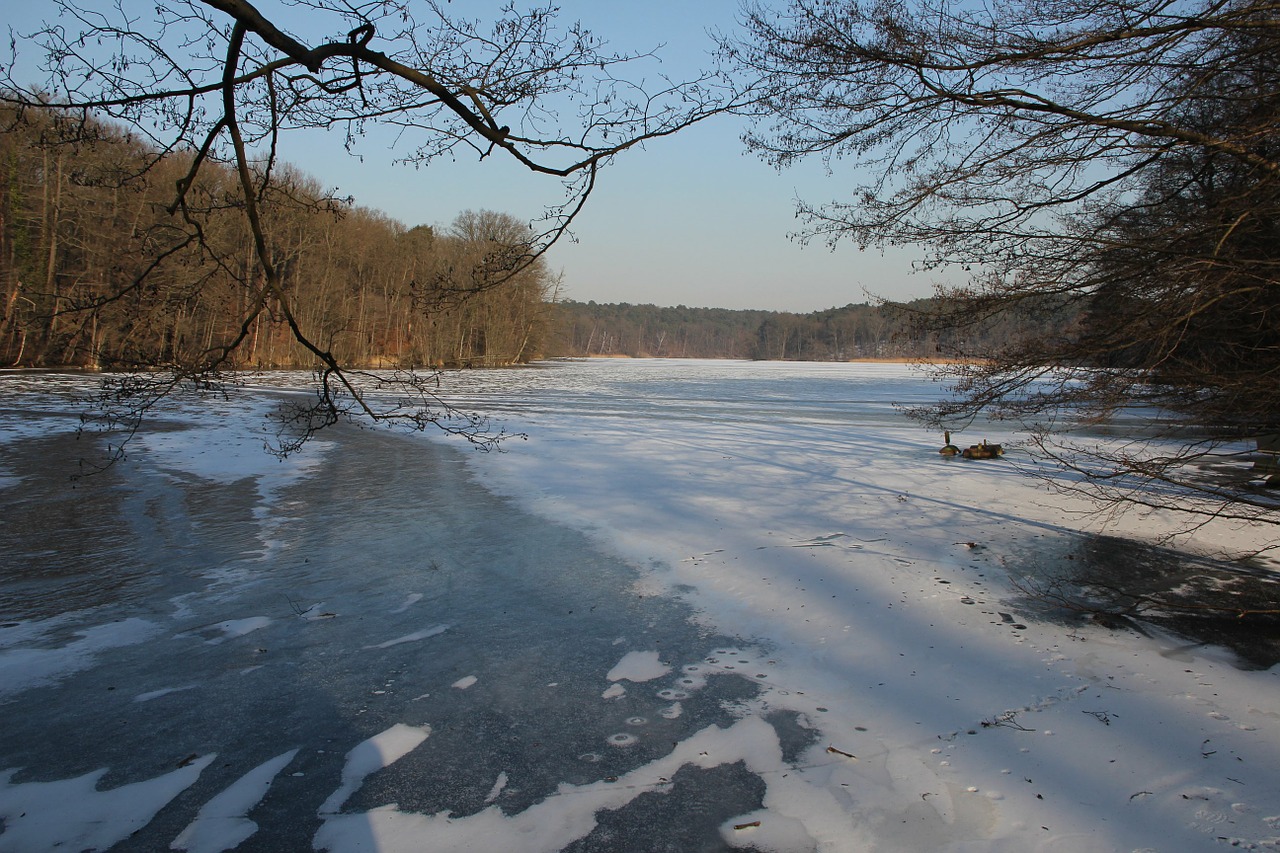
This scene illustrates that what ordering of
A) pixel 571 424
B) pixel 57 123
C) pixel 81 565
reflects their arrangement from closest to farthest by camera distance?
pixel 57 123 < pixel 81 565 < pixel 571 424

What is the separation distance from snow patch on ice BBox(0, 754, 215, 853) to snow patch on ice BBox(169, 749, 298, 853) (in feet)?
0.73

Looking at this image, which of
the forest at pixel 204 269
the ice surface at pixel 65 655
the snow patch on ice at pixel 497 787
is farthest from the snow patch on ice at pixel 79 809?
the forest at pixel 204 269

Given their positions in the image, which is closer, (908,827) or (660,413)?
(908,827)

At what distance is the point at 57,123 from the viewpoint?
339 cm

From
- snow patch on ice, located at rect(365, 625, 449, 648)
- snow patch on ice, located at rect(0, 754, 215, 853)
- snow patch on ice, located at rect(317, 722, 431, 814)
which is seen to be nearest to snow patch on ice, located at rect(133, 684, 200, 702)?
snow patch on ice, located at rect(0, 754, 215, 853)

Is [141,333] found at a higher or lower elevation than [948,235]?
lower

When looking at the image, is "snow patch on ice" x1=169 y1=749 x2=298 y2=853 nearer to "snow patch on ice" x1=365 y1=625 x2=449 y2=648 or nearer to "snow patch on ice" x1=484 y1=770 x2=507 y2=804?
"snow patch on ice" x1=484 y1=770 x2=507 y2=804

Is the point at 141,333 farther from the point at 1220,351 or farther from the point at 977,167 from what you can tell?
the point at 1220,351

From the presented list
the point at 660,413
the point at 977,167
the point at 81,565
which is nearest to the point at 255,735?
the point at 81,565

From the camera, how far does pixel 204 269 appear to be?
5.27m

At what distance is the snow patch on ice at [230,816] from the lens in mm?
2984

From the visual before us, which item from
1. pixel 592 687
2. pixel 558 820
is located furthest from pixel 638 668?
pixel 558 820

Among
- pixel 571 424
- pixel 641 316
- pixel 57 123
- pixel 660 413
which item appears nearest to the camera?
pixel 57 123

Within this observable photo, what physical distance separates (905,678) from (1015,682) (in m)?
0.62
